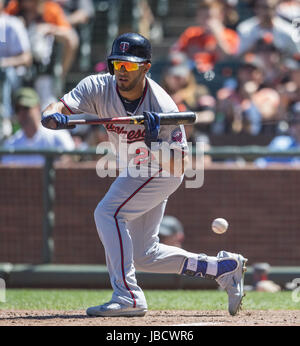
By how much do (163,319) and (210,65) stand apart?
6.05m

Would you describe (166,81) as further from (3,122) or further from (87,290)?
(87,290)

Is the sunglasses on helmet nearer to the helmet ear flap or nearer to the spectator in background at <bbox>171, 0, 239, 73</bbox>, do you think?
the helmet ear flap

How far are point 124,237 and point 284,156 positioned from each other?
131 inches

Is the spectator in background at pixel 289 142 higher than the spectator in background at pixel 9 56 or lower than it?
lower

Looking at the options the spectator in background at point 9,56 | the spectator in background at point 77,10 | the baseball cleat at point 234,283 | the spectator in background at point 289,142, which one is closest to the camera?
the baseball cleat at point 234,283

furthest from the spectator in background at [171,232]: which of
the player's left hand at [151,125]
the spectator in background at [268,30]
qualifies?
the spectator in background at [268,30]

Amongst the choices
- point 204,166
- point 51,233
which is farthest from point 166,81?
point 51,233

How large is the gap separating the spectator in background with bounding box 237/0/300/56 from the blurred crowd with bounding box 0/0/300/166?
13 millimetres

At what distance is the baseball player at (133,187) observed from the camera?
5.02m

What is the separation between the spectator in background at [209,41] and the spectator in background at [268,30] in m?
0.19

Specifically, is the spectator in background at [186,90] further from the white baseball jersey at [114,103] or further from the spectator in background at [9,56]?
the white baseball jersey at [114,103]

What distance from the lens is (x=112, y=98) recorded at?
516cm

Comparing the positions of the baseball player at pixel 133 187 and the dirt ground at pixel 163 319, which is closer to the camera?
the dirt ground at pixel 163 319

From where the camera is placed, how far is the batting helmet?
500cm
